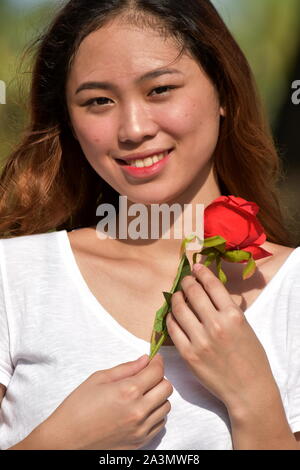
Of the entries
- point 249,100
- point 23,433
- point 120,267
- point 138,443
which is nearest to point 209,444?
point 138,443

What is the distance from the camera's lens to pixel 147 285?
211cm

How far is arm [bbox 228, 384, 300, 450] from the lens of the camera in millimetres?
1746

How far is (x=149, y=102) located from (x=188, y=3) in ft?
1.08

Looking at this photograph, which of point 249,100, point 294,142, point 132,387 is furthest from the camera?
point 294,142

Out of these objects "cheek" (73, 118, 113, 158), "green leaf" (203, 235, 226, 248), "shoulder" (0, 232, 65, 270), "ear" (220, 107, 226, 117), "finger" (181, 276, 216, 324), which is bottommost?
"finger" (181, 276, 216, 324)

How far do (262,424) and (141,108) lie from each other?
2.61 ft

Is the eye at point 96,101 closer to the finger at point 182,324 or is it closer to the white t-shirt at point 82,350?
the white t-shirt at point 82,350

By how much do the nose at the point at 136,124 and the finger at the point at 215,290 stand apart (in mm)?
372

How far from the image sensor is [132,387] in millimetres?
1745

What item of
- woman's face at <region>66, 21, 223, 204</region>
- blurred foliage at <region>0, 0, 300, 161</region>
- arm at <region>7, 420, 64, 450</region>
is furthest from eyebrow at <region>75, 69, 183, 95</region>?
blurred foliage at <region>0, 0, 300, 161</region>

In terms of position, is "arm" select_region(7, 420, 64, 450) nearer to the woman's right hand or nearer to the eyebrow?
the woman's right hand

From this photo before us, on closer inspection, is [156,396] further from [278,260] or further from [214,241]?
[278,260]

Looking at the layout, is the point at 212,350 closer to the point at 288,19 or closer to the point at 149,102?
the point at 149,102

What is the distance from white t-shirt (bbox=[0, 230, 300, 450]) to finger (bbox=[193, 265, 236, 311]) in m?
0.19
